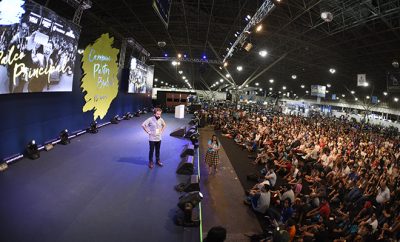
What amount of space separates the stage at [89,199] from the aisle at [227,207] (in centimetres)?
84

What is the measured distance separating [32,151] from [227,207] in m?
5.51

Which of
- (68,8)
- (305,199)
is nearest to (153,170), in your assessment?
(305,199)

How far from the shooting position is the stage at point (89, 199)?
149 inches

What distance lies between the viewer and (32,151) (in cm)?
699

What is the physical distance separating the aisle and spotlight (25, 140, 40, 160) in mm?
4685

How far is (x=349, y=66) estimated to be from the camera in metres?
24.2

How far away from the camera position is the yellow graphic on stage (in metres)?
10.7

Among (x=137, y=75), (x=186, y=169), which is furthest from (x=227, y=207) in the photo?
(x=137, y=75)

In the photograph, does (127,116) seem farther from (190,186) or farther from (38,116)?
(190,186)

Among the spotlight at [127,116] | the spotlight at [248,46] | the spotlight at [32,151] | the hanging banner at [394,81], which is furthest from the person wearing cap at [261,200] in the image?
the spotlight at [127,116]

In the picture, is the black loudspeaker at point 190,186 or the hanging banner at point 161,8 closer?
the black loudspeaker at point 190,186

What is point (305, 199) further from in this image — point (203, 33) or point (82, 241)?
point (203, 33)

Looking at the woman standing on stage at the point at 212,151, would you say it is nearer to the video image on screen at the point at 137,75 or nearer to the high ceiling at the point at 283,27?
the high ceiling at the point at 283,27

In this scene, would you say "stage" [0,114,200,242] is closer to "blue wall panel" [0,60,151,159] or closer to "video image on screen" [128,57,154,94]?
"blue wall panel" [0,60,151,159]
